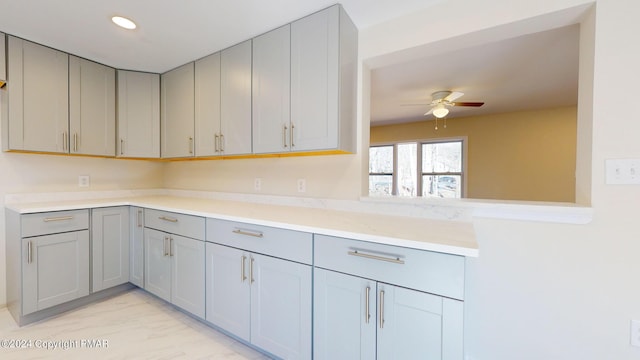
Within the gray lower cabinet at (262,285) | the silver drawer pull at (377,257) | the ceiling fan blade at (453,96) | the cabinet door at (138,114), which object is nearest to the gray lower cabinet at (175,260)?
the gray lower cabinet at (262,285)

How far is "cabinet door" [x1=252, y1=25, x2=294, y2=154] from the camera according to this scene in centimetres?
183

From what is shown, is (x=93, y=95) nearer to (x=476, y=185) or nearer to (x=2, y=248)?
(x=2, y=248)

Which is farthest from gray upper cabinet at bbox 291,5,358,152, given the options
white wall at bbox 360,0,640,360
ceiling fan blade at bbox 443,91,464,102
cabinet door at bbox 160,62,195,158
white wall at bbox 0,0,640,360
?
ceiling fan blade at bbox 443,91,464,102

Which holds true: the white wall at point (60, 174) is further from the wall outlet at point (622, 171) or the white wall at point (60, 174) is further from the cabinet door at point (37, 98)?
the wall outlet at point (622, 171)

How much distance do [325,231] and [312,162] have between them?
95 centimetres

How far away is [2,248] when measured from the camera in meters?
2.18

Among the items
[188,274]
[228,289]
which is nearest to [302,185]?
[228,289]

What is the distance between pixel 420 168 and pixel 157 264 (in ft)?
16.3

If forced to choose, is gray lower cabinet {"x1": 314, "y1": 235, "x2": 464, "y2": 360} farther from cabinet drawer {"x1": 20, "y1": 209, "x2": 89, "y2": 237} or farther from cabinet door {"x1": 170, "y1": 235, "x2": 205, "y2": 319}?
cabinet drawer {"x1": 20, "y1": 209, "x2": 89, "y2": 237}

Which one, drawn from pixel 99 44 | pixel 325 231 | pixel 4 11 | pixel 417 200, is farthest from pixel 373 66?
pixel 4 11

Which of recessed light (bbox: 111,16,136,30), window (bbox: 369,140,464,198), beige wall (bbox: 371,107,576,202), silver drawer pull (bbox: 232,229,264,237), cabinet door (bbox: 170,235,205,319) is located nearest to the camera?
silver drawer pull (bbox: 232,229,264,237)

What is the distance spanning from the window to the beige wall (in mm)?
231

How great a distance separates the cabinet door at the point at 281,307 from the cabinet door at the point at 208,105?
1225mm

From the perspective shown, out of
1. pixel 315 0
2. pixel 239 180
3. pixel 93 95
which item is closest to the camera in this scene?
pixel 315 0
